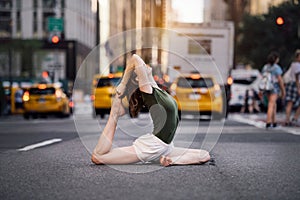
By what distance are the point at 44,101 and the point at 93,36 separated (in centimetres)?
6302

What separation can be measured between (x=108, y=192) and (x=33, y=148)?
5002 mm

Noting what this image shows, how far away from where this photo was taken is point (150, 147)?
281 inches

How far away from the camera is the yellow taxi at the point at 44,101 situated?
27500 mm

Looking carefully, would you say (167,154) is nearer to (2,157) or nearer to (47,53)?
(2,157)

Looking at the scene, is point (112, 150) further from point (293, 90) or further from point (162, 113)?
point (293, 90)

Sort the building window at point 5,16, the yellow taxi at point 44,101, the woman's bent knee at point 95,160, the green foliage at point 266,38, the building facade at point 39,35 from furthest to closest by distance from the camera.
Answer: the building window at point 5,16
the building facade at point 39,35
the green foliage at point 266,38
the yellow taxi at point 44,101
the woman's bent knee at point 95,160

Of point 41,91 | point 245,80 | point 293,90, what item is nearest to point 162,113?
point 293,90

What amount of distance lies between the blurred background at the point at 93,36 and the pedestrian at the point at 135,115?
51.7ft

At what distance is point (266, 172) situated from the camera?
7.12 metres

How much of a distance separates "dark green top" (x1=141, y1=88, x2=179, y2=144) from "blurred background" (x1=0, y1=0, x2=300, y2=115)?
51.8ft

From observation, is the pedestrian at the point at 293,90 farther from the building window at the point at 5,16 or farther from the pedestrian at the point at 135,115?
the building window at the point at 5,16

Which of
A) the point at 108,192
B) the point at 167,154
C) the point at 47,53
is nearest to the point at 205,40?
the point at 167,154

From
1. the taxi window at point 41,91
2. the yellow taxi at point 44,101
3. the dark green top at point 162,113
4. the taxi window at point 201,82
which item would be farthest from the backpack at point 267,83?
the taxi window at point 41,91

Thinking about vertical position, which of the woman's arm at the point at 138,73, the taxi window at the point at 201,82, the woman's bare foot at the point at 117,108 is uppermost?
the woman's arm at the point at 138,73
